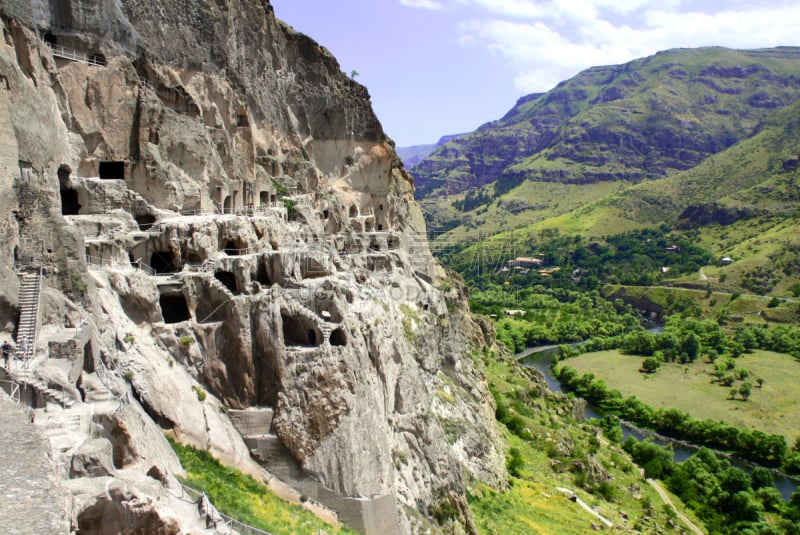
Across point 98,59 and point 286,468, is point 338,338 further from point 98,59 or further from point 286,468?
point 98,59

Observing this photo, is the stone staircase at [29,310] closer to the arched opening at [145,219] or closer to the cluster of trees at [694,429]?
the arched opening at [145,219]

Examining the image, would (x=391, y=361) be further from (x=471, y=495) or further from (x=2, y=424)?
(x=2, y=424)

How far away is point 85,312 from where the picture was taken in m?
21.6

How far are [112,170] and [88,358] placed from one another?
1729 cm

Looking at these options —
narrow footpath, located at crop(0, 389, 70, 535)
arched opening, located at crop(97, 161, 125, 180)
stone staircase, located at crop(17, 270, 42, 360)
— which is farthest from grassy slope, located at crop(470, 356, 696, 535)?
narrow footpath, located at crop(0, 389, 70, 535)

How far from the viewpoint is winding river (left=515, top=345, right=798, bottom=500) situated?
68150mm

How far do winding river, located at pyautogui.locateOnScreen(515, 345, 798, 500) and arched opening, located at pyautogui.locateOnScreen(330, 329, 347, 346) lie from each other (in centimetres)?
5861

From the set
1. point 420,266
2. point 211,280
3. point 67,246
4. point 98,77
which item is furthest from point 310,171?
point 67,246

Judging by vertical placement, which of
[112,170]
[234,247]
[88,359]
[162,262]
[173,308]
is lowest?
[88,359]

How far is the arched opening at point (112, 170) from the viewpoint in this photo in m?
34.0

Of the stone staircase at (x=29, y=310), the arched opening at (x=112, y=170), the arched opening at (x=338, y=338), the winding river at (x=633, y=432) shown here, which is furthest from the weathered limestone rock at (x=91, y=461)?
the winding river at (x=633, y=432)

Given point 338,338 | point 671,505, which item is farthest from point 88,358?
point 671,505

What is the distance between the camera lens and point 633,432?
82.6 m

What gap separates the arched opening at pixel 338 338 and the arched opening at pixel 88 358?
38.1 ft
